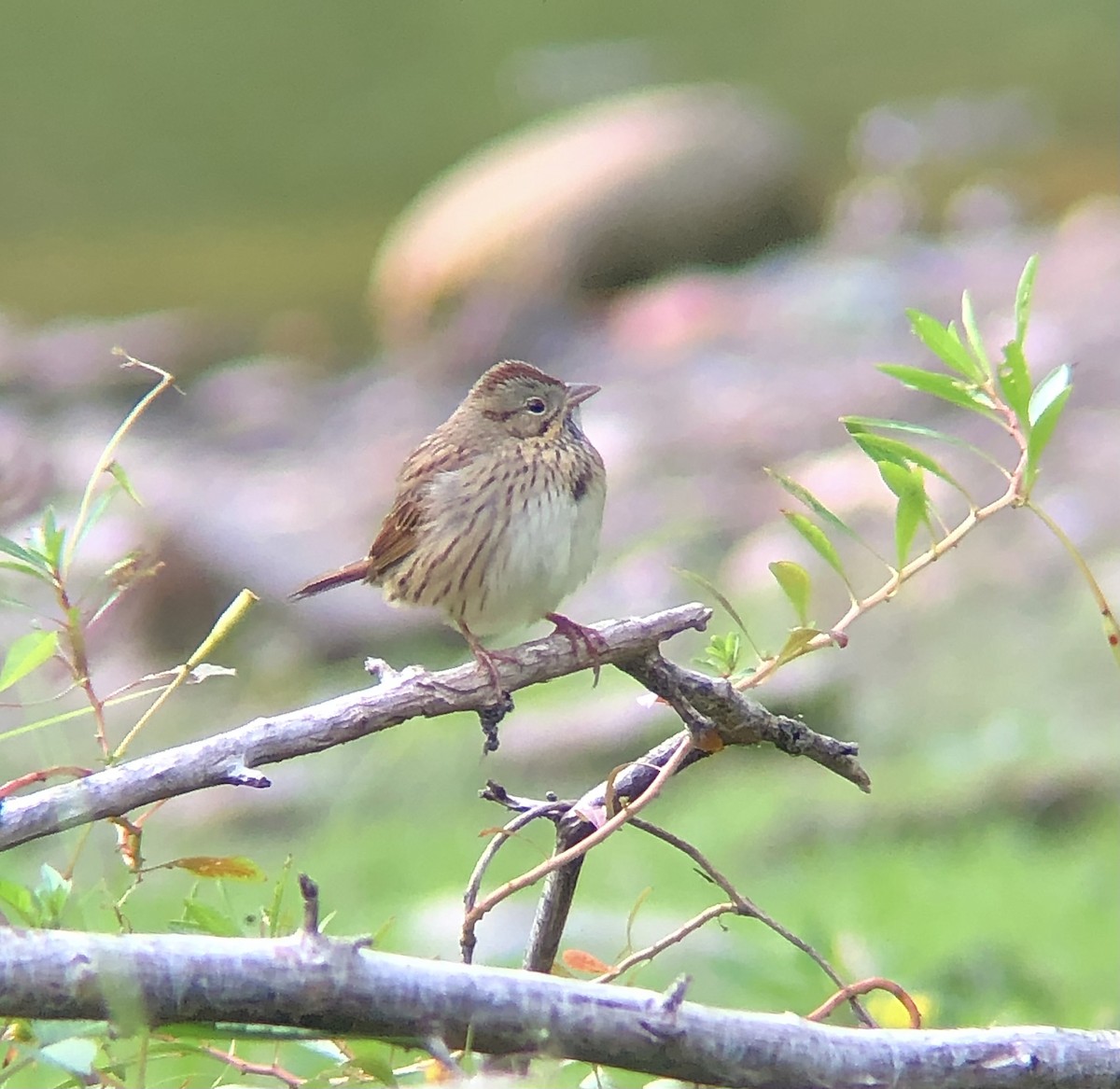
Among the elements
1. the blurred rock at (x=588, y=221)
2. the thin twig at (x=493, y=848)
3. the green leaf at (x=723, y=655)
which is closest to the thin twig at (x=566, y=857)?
the thin twig at (x=493, y=848)

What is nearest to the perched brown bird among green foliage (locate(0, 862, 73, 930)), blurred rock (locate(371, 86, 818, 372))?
green foliage (locate(0, 862, 73, 930))

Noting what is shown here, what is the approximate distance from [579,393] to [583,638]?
1386 millimetres

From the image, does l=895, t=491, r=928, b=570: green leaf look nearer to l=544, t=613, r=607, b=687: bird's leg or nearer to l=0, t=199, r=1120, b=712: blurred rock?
l=544, t=613, r=607, b=687: bird's leg

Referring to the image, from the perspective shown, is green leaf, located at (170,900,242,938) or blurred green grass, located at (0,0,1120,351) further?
blurred green grass, located at (0,0,1120,351)

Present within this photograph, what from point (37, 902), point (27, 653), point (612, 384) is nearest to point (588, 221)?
point (612, 384)

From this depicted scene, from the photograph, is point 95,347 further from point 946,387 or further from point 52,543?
point 946,387

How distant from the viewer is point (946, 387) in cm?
177

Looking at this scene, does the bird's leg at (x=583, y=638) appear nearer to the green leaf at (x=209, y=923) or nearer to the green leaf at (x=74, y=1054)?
the green leaf at (x=209, y=923)

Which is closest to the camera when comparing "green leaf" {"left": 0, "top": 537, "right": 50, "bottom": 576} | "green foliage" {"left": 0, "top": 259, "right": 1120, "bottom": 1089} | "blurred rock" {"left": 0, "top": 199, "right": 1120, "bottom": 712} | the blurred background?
"green leaf" {"left": 0, "top": 537, "right": 50, "bottom": 576}

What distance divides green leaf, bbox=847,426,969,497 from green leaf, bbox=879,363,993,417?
0.06 meters

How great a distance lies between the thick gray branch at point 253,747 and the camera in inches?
59.2

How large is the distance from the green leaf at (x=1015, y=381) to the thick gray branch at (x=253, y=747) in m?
0.38

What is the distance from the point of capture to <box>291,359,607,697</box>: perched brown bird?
3010 millimetres

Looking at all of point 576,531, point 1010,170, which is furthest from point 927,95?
point 576,531
